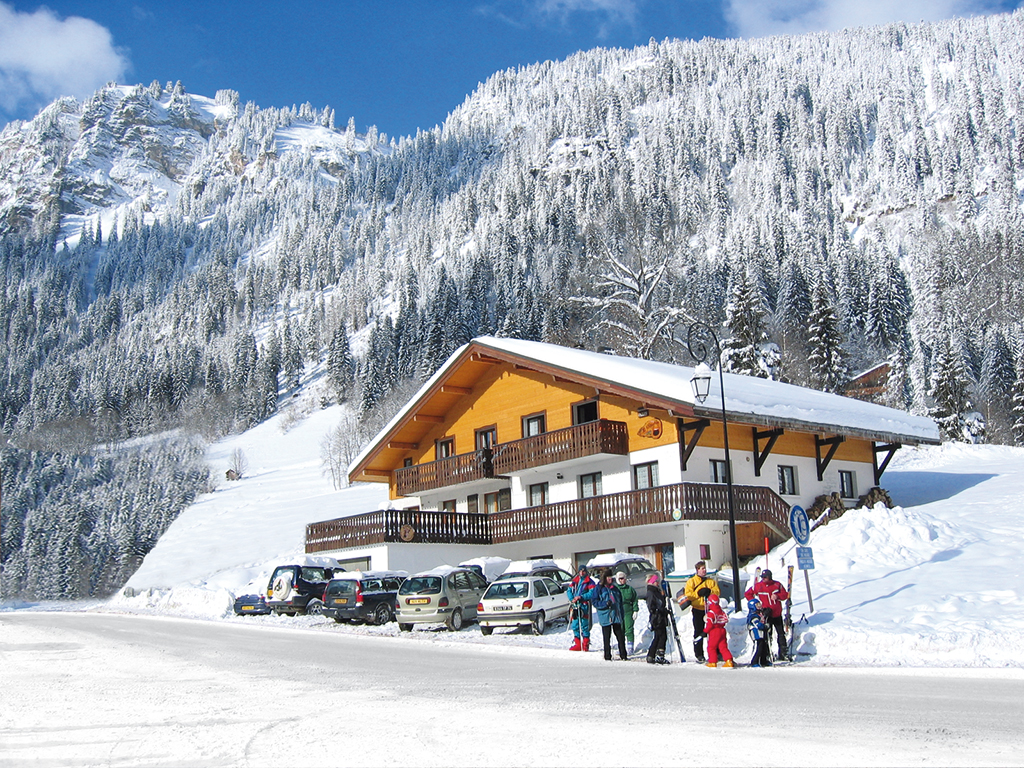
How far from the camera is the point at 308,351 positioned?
175375 mm

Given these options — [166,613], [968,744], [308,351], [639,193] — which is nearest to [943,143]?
[639,193]

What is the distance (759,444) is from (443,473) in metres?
12.4

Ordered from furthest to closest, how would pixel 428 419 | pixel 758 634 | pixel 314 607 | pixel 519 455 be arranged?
pixel 428 419, pixel 519 455, pixel 314 607, pixel 758 634

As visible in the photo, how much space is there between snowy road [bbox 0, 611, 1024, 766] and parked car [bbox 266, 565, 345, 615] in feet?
43.5

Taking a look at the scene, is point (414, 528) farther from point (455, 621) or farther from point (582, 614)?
point (582, 614)

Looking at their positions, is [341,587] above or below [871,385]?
below

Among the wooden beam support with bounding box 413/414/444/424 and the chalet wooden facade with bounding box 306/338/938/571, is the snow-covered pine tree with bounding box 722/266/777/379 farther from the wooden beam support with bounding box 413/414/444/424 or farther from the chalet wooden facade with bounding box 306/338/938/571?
the wooden beam support with bounding box 413/414/444/424

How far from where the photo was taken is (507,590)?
72.2 ft

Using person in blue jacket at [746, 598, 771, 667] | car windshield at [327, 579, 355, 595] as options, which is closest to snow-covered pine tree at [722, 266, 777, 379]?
car windshield at [327, 579, 355, 595]

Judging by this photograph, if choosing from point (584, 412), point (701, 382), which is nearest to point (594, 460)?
point (584, 412)

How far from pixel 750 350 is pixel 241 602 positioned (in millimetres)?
40983

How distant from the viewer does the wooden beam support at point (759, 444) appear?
97.4 feet

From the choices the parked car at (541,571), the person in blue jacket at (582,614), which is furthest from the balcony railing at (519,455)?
the person in blue jacket at (582,614)

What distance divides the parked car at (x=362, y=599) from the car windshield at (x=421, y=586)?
6.48 feet
